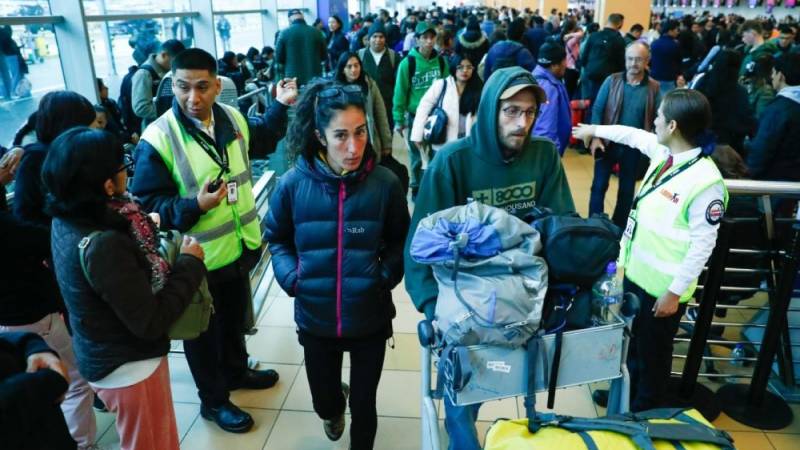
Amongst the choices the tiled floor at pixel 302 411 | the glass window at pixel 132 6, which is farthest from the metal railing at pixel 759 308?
the glass window at pixel 132 6

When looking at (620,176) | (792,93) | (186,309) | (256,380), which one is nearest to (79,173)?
(186,309)

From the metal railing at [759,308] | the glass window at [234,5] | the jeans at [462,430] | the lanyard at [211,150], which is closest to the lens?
the jeans at [462,430]

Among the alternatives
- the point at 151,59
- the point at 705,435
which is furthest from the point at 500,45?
the point at 705,435

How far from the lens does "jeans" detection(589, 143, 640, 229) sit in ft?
15.0

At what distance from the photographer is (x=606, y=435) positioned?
1.35m

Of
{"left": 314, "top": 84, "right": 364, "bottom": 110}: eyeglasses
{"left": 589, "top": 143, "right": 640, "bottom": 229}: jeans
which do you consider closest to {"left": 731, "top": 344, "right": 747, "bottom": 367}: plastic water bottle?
{"left": 589, "top": 143, "right": 640, "bottom": 229}: jeans

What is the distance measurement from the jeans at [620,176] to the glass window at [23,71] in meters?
5.00

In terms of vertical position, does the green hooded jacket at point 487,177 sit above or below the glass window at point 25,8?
below

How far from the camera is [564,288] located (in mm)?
1577

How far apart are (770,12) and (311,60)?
18.6 metres

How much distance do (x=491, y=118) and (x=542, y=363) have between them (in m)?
0.83

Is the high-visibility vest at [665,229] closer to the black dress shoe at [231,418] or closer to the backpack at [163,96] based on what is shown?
the black dress shoe at [231,418]

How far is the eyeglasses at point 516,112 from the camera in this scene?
6.04 feet

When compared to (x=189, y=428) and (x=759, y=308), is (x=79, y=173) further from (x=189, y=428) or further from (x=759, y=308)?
(x=759, y=308)
